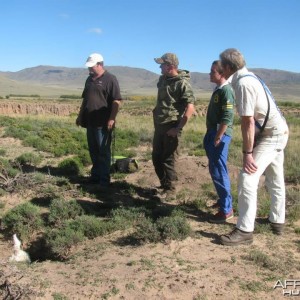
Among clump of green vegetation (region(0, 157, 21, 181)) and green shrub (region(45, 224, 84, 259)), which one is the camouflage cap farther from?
clump of green vegetation (region(0, 157, 21, 181))

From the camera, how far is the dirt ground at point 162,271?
3.75m

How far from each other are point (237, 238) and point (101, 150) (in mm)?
3066

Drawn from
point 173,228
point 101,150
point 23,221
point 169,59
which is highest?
point 169,59

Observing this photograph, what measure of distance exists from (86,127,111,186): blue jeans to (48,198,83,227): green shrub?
3.81 ft

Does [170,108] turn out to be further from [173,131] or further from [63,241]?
[63,241]

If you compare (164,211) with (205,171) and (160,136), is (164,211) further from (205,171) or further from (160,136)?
(205,171)

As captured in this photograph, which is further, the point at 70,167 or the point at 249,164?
the point at 70,167

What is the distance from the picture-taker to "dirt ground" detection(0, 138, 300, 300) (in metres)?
3.75


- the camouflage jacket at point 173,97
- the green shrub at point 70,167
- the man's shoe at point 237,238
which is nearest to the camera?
the man's shoe at point 237,238

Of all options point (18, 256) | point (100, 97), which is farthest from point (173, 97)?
point (18, 256)

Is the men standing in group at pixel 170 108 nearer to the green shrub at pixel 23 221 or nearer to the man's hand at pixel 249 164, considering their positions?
the man's hand at pixel 249 164

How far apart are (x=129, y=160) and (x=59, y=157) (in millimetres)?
2335

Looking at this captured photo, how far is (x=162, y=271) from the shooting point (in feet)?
13.3

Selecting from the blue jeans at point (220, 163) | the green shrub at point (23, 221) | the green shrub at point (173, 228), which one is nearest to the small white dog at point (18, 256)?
the green shrub at point (23, 221)
